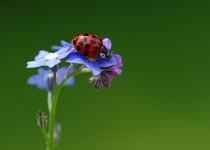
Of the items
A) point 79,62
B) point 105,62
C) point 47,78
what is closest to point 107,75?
point 105,62

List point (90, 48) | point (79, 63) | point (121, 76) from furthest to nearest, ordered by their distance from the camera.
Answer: point (121, 76) < point (90, 48) < point (79, 63)

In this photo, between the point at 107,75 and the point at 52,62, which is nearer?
the point at 52,62

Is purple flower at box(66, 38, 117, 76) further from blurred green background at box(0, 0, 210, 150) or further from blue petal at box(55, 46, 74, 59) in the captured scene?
→ blurred green background at box(0, 0, 210, 150)

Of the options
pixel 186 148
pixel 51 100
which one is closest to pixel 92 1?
pixel 186 148

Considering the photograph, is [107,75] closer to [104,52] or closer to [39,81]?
[104,52]

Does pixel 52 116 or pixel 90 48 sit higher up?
pixel 90 48

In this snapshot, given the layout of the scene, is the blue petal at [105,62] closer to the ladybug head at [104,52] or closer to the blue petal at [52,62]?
the ladybug head at [104,52]
